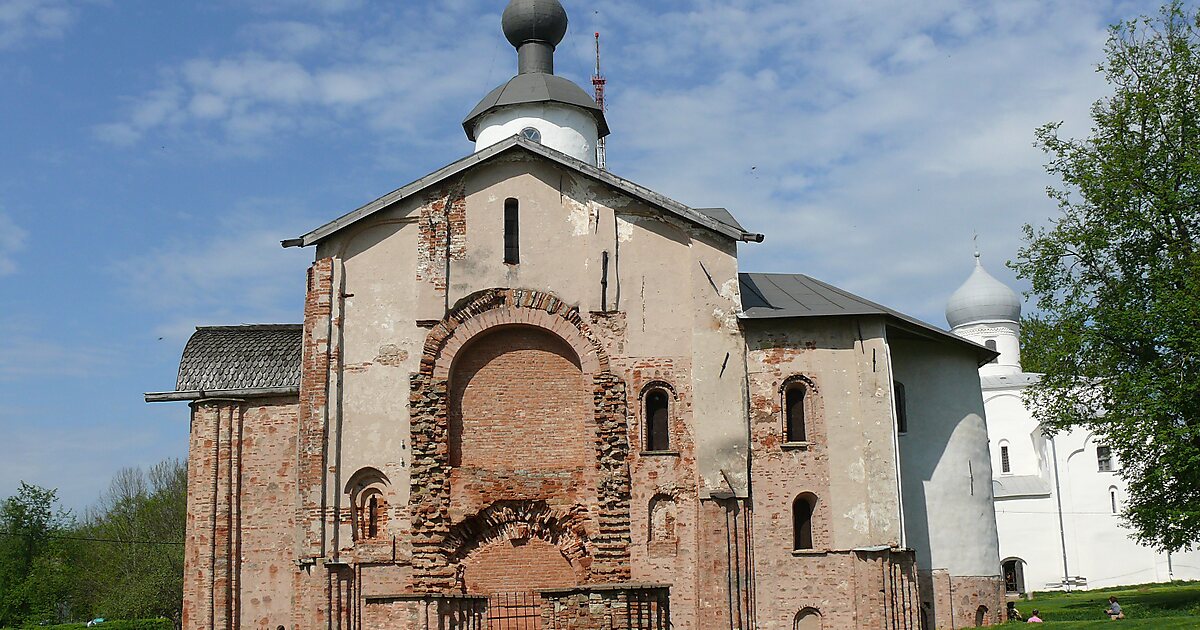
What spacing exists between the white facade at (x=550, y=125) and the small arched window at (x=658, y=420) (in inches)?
347

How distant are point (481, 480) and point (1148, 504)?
13.3 metres

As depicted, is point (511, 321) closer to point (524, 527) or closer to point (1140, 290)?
point (524, 527)

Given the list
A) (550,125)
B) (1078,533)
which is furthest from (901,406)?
(1078,533)

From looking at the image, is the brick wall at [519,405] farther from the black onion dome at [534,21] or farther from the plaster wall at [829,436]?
the black onion dome at [534,21]

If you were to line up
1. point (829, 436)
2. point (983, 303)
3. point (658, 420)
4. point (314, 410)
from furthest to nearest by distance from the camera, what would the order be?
1. point (983, 303)
2. point (658, 420)
3. point (829, 436)
4. point (314, 410)

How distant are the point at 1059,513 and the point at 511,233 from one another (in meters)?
30.2

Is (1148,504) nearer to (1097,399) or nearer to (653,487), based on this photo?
(1097,399)

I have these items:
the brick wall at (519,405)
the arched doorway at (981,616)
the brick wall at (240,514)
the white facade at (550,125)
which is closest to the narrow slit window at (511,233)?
the brick wall at (519,405)

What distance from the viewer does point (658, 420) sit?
18.9m

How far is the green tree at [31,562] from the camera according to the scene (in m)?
36.3

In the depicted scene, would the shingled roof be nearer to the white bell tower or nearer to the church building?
the church building

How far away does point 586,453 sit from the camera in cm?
1866

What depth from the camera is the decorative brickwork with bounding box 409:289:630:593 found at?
713 inches

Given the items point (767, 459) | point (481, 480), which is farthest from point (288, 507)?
point (767, 459)
